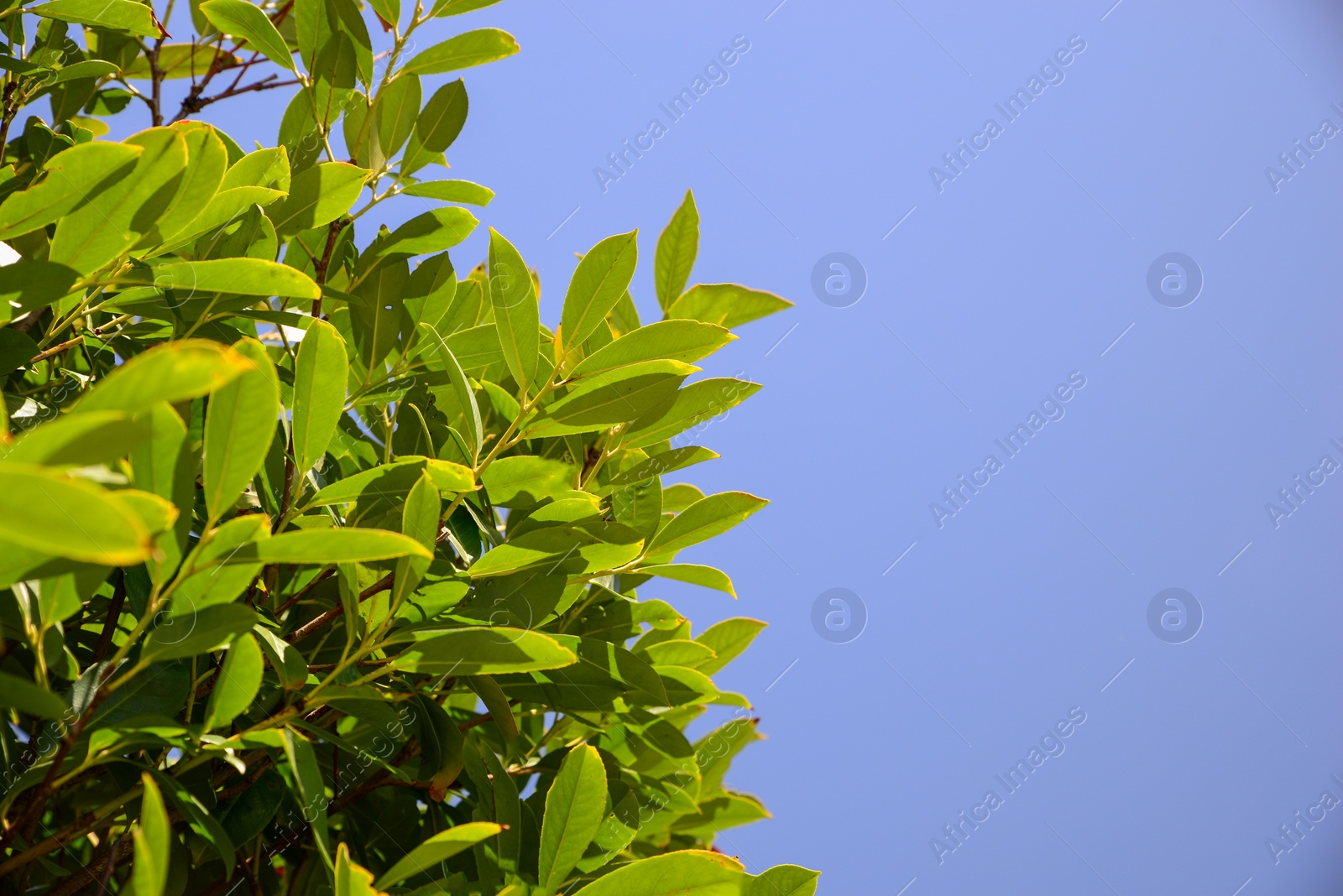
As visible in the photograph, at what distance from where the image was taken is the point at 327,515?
0.88m

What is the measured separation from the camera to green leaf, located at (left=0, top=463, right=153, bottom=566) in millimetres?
372

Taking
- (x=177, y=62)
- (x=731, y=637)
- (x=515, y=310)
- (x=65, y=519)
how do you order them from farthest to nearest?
1. (x=177, y=62)
2. (x=731, y=637)
3. (x=515, y=310)
4. (x=65, y=519)

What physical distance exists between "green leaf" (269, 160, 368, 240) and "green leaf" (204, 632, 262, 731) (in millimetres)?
523

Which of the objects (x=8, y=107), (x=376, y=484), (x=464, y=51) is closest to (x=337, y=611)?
(x=376, y=484)

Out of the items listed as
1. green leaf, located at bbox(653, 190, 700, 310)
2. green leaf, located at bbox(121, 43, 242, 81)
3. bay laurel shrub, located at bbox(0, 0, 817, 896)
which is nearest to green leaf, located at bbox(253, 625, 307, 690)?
bay laurel shrub, located at bbox(0, 0, 817, 896)

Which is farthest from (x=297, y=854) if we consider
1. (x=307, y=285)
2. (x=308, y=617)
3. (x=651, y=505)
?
(x=307, y=285)

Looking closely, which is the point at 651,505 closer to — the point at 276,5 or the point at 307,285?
the point at 307,285

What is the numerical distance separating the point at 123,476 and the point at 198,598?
97 millimetres

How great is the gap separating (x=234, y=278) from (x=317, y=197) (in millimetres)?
204

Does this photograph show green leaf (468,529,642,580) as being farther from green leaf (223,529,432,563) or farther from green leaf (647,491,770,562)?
green leaf (223,529,432,563)

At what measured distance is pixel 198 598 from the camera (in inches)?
23.9

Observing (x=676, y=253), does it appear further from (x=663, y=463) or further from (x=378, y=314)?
(x=378, y=314)

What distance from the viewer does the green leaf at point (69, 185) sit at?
667 mm

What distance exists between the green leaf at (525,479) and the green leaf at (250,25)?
602 mm
